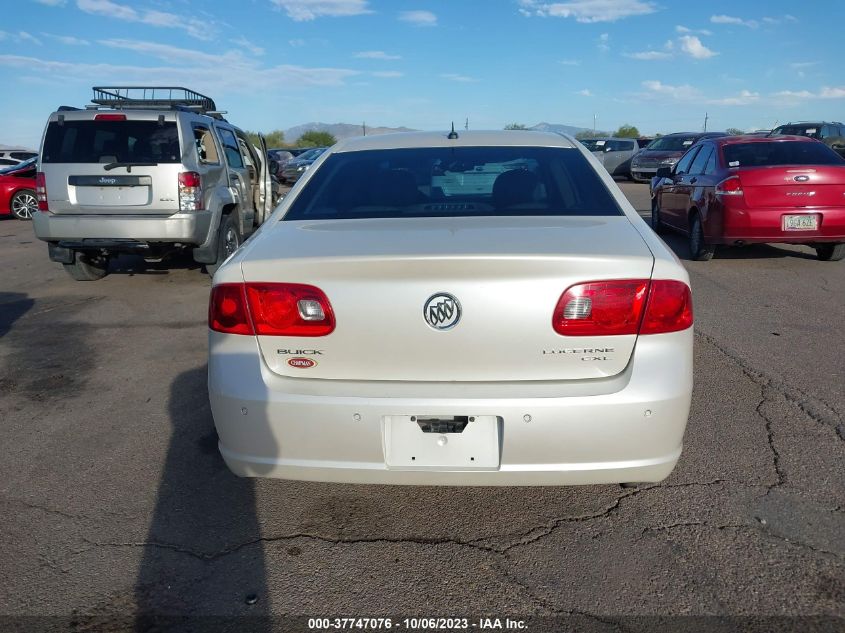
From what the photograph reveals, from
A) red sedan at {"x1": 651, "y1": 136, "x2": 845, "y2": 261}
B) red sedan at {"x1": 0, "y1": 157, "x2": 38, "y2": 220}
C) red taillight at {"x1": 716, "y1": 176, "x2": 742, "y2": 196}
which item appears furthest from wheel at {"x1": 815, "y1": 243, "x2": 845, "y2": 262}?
red sedan at {"x1": 0, "y1": 157, "x2": 38, "y2": 220}

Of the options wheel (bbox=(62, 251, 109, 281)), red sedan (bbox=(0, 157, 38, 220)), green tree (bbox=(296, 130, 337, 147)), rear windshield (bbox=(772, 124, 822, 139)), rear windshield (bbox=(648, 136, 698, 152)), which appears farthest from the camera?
green tree (bbox=(296, 130, 337, 147))

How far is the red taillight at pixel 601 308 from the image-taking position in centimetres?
253

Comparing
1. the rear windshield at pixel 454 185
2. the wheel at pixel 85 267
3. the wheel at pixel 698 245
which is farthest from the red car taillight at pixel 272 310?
→ the wheel at pixel 698 245

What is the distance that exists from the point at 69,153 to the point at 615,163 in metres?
22.1

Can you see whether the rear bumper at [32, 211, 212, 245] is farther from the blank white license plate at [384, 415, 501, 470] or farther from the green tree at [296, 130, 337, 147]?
the green tree at [296, 130, 337, 147]

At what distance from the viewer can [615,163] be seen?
26.5 metres

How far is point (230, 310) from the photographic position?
2.69m

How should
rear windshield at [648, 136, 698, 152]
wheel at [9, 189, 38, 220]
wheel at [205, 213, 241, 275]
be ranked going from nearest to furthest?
wheel at [205, 213, 241, 275]
wheel at [9, 189, 38, 220]
rear windshield at [648, 136, 698, 152]

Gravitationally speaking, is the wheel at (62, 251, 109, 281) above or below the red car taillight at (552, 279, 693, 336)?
below

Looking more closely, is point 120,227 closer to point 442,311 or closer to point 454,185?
point 454,185

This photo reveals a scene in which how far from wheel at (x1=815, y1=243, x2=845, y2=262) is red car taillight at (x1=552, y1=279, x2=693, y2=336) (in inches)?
298

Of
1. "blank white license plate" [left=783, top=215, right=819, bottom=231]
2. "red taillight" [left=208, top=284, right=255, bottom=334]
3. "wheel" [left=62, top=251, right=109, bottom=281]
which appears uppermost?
"red taillight" [left=208, top=284, right=255, bottom=334]

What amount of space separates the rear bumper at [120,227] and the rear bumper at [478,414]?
5280mm

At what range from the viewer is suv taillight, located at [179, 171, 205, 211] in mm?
7613
